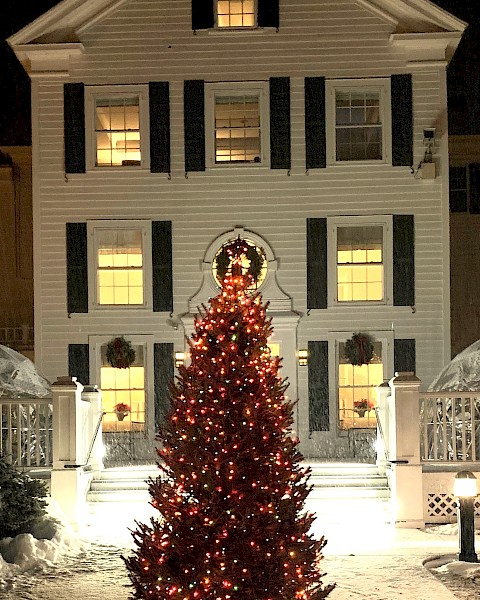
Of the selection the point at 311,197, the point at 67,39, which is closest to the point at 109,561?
the point at 311,197

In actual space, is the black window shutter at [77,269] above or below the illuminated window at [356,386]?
above

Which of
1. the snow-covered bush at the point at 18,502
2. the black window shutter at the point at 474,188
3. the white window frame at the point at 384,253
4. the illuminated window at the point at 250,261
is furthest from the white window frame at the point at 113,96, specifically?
the black window shutter at the point at 474,188

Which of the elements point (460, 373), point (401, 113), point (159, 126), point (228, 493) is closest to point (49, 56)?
point (159, 126)

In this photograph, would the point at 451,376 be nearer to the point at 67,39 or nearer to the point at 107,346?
the point at 107,346

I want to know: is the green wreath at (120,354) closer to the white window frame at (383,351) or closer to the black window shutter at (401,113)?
the white window frame at (383,351)

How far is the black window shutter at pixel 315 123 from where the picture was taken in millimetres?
19203

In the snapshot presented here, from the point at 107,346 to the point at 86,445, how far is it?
4.21 metres

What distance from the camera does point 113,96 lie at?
63.5 feet

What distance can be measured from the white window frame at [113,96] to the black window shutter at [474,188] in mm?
9900

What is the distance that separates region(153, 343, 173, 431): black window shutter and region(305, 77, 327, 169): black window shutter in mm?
4210

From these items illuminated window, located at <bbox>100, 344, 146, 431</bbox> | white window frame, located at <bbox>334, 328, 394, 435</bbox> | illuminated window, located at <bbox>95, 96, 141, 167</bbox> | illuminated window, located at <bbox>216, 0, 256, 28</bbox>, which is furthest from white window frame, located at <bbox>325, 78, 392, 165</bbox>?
illuminated window, located at <bbox>100, 344, 146, 431</bbox>

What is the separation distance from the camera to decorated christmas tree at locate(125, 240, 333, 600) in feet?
24.6

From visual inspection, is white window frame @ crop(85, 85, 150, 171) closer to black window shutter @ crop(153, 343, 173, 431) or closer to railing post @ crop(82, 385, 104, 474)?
black window shutter @ crop(153, 343, 173, 431)

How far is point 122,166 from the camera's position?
63.5 ft
